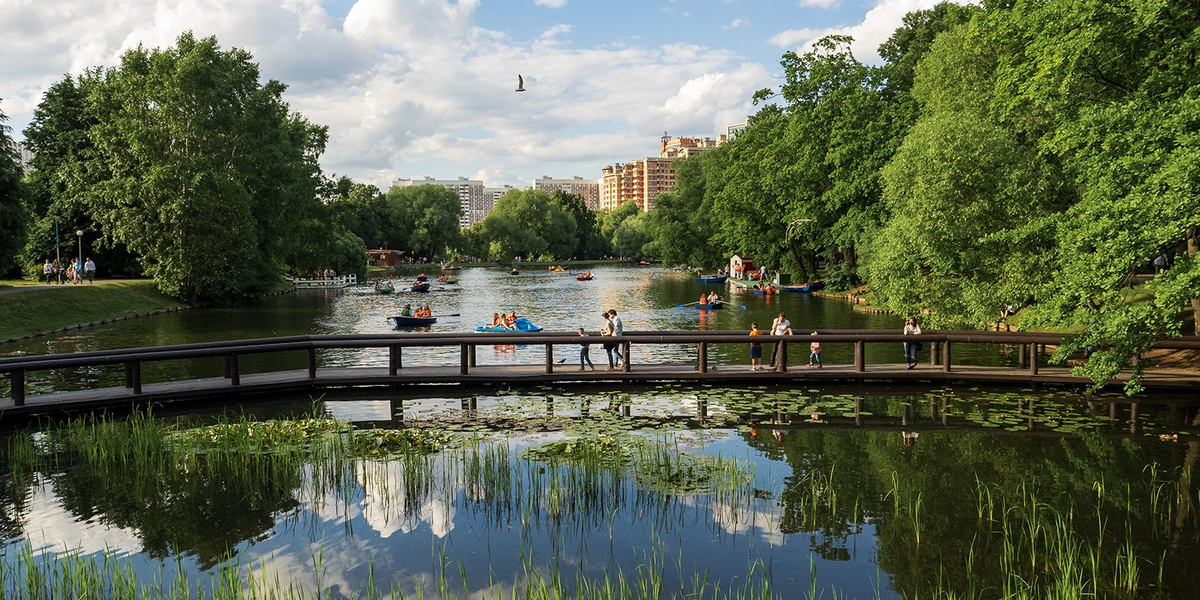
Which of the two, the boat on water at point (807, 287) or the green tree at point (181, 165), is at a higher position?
the green tree at point (181, 165)

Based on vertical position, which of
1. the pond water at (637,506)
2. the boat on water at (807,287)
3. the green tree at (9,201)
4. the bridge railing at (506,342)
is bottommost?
the pond water at (637,506)

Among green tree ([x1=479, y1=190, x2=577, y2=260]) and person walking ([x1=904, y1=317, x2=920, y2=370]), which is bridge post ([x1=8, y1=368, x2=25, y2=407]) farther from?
green tree ([x1=479, y1=190, x2=577, y2=260])

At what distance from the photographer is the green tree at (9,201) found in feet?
130

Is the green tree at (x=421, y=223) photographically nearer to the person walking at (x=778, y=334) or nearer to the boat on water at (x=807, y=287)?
the boat on water at (x=807, y=287)

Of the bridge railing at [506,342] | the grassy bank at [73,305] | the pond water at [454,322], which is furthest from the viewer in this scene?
the grassy bank at [73,305]

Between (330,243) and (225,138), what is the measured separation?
2415 centimetres

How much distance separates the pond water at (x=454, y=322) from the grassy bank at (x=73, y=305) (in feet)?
5.07

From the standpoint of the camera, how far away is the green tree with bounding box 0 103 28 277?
39.7 meters

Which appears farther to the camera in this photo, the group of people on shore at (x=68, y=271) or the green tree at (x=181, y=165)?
the green tree at (x=181, y=165)

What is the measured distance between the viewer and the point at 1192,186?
1412cm

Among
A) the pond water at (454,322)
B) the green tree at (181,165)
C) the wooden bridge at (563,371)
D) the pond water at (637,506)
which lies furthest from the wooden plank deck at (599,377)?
the green tree at (181,165)

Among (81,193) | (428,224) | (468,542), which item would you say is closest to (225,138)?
(81,193)

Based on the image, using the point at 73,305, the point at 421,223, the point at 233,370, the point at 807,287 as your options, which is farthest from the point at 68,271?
the point at 421,223

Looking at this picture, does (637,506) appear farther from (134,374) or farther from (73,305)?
(73,305)
